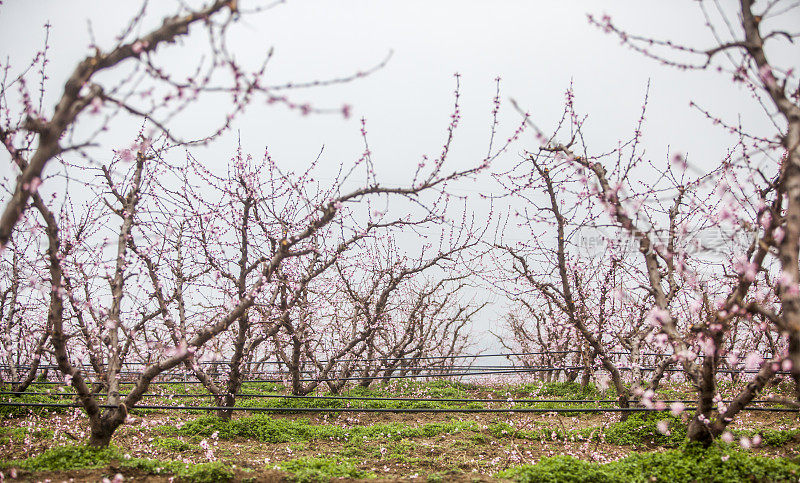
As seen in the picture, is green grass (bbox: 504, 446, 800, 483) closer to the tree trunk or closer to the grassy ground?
the grassy ground

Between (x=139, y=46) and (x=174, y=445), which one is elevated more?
(x=139, y=46)

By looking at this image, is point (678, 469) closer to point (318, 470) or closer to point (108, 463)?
point (318, 470)

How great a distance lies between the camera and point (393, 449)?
809 centimetres

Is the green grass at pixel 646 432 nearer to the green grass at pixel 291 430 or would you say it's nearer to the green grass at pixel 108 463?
the green grass at pixel 291 430

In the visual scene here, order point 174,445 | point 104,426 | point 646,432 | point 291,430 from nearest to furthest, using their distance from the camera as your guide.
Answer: point 104,426, point 174,445, point 646,432, point 291,430

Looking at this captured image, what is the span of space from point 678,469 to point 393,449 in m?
4.31

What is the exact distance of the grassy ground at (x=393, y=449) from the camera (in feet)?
17.9

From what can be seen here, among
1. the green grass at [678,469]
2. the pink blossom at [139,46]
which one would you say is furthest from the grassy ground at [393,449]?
the pink blossom at [139,46]

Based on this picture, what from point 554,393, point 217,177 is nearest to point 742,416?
point 554,393

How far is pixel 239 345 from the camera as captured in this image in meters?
8.81

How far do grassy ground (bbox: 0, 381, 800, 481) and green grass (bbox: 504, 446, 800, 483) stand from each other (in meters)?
0.01

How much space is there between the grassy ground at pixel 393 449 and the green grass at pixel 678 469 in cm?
1

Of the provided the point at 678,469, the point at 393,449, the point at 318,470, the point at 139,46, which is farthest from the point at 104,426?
the point at 678,469

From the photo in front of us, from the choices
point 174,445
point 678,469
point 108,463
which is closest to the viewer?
point 678,469
